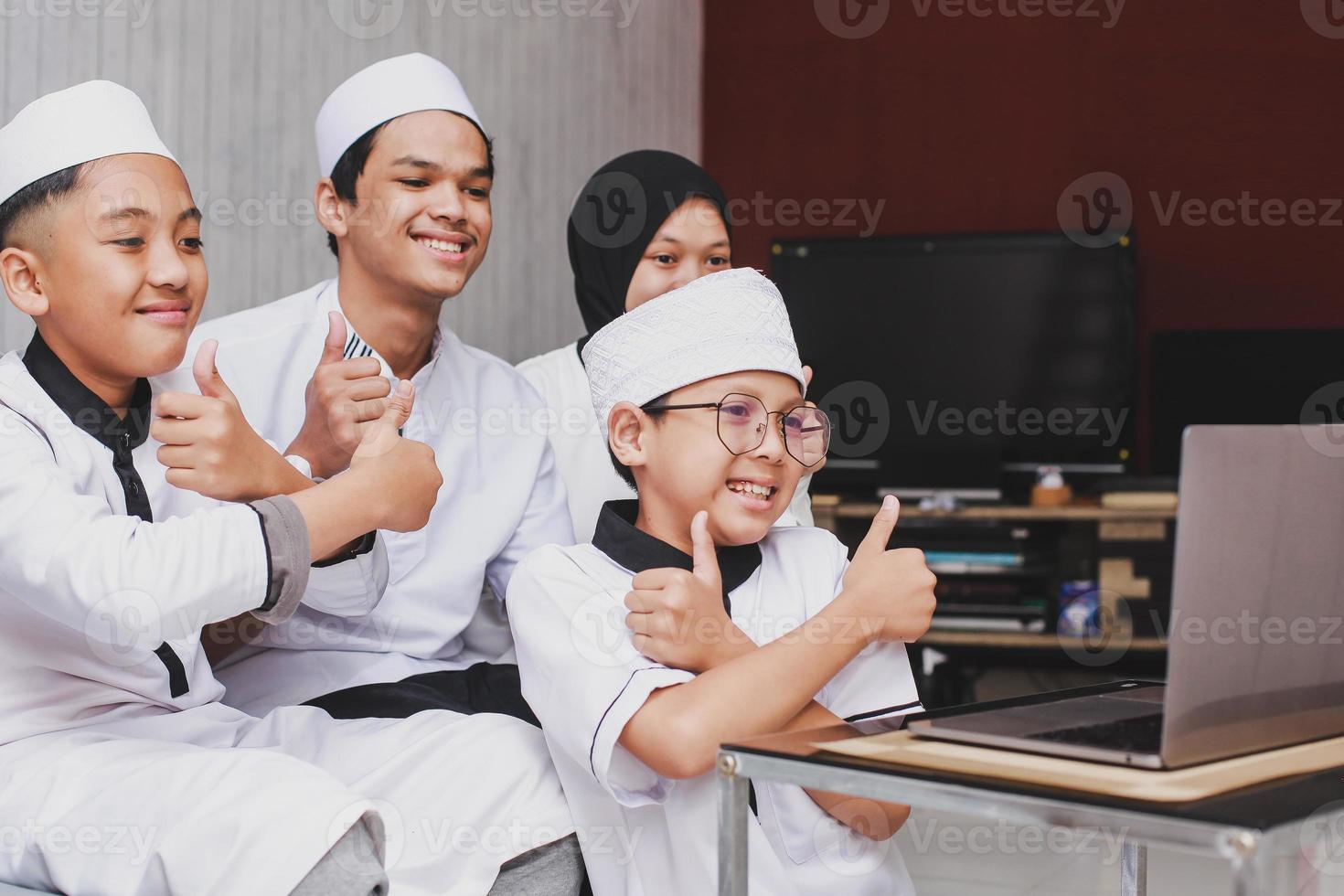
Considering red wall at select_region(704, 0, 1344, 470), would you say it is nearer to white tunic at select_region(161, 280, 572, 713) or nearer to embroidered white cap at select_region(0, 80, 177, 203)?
white tunic at select_region(161, 280, 572, 713)

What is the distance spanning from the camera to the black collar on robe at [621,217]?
2.37 metres

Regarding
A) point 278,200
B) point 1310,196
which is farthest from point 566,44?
point 1310,196

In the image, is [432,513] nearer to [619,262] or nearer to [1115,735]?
[619,262]

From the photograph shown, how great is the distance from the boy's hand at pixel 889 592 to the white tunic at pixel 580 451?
1.02 metres

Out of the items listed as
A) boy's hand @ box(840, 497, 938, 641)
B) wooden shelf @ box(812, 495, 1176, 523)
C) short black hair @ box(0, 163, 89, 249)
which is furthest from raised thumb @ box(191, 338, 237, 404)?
wooden shelf @ box(812, 495, 1176, 523)

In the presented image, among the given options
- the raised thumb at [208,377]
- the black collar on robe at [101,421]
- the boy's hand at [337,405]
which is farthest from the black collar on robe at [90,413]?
the boy's hand at [337,405]

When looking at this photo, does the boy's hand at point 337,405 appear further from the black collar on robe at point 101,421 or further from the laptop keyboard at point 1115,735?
the laptop keyboard at point 1115,735

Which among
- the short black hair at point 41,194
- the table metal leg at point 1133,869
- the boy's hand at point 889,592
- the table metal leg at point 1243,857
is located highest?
the short black hair at point 41,194

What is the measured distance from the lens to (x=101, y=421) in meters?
1.33

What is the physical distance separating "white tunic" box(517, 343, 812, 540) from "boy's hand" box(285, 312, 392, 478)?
74 cm

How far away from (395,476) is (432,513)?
1.73ft

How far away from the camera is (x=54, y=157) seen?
134 cm

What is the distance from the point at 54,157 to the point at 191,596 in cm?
51

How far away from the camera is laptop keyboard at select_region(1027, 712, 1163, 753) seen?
0.88 meters
